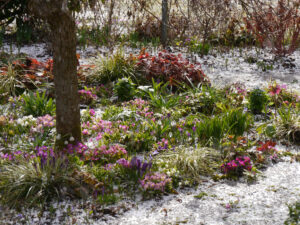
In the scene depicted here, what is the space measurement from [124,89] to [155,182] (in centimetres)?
239

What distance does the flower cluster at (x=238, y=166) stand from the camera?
3738 millimetres

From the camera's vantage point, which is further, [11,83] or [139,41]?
[139,41]

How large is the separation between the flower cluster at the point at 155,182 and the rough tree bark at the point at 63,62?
99cm

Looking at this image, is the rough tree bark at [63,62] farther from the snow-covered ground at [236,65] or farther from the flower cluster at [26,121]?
the snow-covered ground at [236,65]

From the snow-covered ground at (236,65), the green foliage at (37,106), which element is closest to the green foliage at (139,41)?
the snow-covered ground at (236,65)

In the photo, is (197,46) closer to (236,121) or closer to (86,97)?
(86,97)

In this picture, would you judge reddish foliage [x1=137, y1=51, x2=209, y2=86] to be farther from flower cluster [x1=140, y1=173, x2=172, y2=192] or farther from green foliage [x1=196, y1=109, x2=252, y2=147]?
flower cluster [x1=140, y1=173, x2=172, y2=192]

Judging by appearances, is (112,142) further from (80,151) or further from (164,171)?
(164,171)

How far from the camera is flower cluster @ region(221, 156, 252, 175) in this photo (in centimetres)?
374

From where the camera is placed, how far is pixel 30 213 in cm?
307

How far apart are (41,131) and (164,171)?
1.66 metres

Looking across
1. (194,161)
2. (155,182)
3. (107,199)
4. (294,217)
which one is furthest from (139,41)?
(294,217)

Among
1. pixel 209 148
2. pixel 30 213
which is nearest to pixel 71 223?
pixel 30 213

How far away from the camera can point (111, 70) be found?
6203 mm
